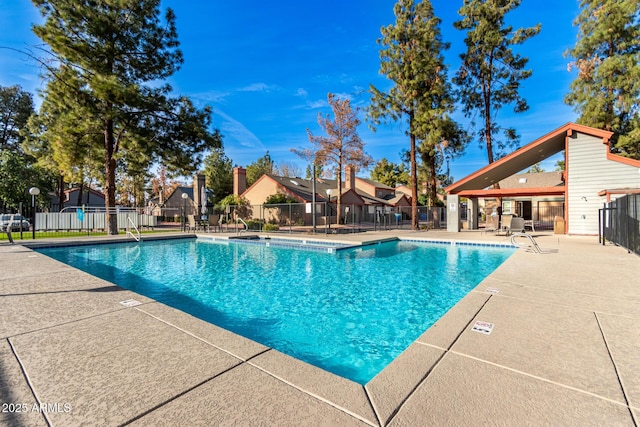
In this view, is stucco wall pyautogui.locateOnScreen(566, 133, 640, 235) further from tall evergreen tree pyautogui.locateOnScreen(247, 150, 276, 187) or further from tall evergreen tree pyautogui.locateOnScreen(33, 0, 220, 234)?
tall evergreen tree pyautogui.locateOnScreen(247, 150, 276, 187)

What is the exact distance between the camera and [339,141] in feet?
71.8

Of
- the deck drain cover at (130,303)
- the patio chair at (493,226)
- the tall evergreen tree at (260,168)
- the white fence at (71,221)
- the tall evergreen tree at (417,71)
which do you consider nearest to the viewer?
the deck drain cover at (130,303)

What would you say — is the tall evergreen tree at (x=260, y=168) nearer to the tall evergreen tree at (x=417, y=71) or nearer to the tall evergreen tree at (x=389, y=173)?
the tall evergreen tree at (x=389, y=173)

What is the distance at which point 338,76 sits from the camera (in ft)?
76.5

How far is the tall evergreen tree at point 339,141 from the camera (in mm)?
21484

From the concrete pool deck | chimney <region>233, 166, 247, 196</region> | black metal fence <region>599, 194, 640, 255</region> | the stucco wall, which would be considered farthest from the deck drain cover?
chimney <region>233, 166, 247, 196</region>

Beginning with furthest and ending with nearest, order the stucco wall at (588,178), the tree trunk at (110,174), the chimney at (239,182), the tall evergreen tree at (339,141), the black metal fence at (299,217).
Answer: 1. the chimney at (239,182)
2. the tall evergreen tree at (339,141)
3. the black metal fence at (299,217)
4. the tree trunk at (110,174)
5. the stucco wall at (588,178)

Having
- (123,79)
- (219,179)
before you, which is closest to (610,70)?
(123,79)

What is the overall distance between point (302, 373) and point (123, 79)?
17559 millimetres

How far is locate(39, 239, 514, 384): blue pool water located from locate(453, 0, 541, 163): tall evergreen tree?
40.9ft

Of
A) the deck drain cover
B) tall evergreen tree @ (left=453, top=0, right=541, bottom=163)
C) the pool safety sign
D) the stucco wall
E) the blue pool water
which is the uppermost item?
tall evergreen tree @ (left=453, top=0, right=541, bottom=163)

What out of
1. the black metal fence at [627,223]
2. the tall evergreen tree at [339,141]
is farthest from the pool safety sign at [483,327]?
the tall evergreen tree at [339,141]

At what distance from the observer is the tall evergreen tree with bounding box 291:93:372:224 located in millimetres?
21484

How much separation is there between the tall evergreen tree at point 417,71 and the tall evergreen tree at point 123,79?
1163cm
